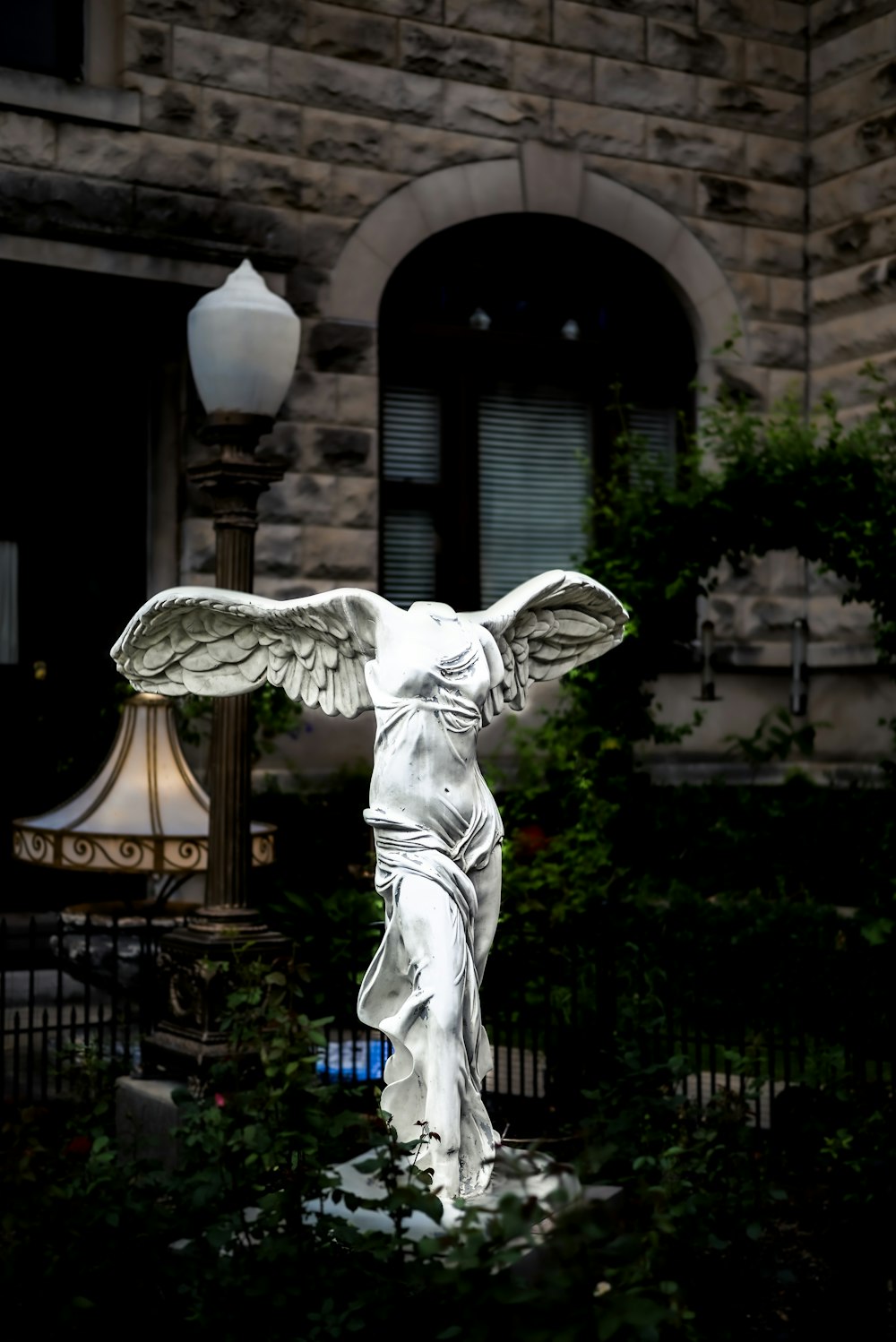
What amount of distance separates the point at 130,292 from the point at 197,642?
220 inches

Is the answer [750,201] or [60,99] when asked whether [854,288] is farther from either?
[60,99]

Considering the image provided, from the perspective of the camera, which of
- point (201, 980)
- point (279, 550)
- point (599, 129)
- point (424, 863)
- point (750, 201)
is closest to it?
point (424, 863)

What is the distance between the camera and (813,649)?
12516mm

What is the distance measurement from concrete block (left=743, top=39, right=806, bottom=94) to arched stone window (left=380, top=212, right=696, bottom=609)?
1752 mm

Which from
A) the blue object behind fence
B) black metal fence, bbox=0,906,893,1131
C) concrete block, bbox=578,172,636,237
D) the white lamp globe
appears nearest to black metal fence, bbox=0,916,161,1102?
black metal fence, bbox=0,906,893,1131

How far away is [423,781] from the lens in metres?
5.23

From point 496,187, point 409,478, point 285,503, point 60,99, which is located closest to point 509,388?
point 409,478

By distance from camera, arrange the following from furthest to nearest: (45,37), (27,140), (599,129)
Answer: (599,129)
(45,37)
(27,140)

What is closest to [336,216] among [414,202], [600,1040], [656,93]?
[414,202]

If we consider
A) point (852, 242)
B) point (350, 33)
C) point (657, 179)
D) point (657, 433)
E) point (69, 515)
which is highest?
point (350, 33)

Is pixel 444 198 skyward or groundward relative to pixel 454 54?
groundward

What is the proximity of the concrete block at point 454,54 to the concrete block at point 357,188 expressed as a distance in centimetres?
80

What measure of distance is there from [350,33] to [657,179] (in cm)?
252

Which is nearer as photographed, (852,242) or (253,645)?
(253,645)
